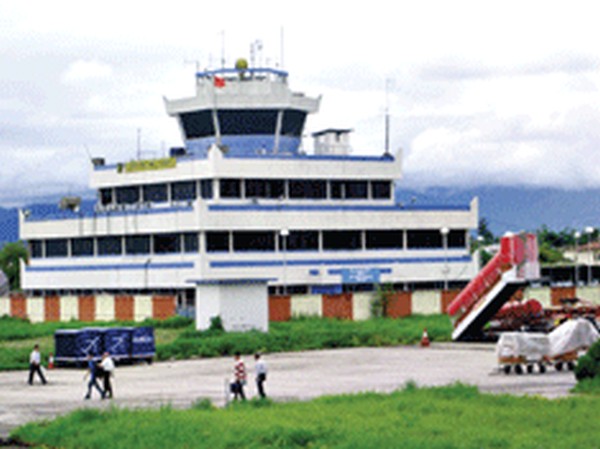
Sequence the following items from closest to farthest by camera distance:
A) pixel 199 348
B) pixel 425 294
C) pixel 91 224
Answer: pixel 199 348, pixel 425 294, pixel 91 224

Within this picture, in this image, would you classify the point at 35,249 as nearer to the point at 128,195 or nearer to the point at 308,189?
the point at 128,195

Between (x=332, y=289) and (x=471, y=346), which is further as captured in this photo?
(x=332, y=289)

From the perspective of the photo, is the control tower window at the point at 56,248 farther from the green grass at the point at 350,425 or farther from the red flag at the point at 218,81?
the green grass at the point at 350,425

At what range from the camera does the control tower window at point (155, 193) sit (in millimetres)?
94812

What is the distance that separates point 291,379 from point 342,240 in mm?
42261

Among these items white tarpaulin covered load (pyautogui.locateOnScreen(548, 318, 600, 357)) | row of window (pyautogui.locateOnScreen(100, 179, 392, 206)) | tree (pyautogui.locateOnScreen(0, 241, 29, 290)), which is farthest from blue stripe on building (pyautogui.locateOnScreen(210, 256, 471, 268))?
tree (pyautogui.locateOnScreen(0, 241, 29, 290))

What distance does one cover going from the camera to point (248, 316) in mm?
73938

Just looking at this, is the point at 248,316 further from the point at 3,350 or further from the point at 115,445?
the point at 115,445

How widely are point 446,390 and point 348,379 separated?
1189 centimetres

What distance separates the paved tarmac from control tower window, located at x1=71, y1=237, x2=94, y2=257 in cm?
3401

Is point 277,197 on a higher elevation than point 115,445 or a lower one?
higher

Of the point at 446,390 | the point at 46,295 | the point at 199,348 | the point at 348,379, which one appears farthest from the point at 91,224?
the point at 446,390

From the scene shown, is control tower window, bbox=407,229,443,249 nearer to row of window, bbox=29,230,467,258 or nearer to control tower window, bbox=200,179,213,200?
row of window, bbox=29,230,467,258

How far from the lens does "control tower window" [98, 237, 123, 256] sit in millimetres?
96125
